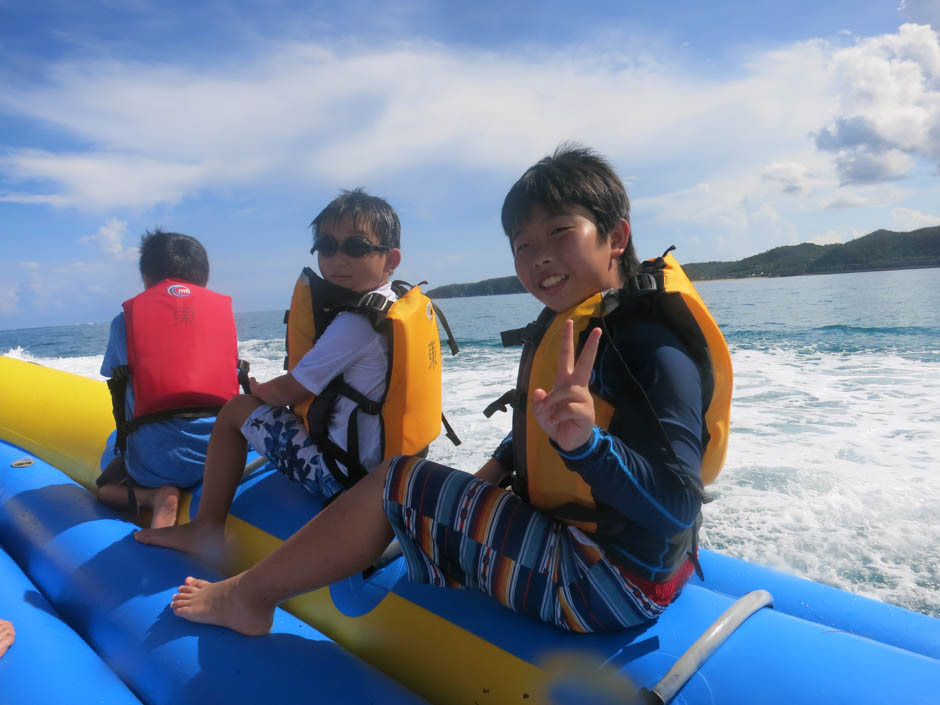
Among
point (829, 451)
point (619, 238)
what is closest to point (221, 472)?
point (619, 238)

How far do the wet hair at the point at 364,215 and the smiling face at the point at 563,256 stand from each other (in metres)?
0.73

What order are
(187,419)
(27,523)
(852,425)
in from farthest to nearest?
1. (852,425)
2. (187,419)
3. (27,523)

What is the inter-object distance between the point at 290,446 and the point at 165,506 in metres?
0.71

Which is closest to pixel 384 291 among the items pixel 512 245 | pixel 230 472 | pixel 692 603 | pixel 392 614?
pixel 512 245

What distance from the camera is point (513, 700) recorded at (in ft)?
4.03

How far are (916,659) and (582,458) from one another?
2.53 ft

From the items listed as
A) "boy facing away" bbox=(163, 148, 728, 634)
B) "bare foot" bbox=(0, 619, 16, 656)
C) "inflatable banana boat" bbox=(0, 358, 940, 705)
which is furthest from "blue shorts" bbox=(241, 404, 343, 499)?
"bare foot" bbox=(0, 619, 16, 656)

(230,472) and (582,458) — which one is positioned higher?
(582,458)

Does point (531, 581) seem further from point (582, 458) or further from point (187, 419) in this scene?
point (187, 419)

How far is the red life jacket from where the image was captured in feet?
7.61

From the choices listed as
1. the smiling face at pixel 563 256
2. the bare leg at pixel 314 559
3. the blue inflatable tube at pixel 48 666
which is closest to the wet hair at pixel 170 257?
the blue inflatable tube at pixel 48 666

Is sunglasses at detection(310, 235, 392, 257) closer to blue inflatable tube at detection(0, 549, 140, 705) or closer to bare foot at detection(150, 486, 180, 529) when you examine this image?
bare foot at detection(150, 486, 180, 529)

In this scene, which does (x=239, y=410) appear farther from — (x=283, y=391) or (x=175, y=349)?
(x=175, y=349)

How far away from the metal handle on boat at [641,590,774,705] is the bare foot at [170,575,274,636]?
0.87 m
